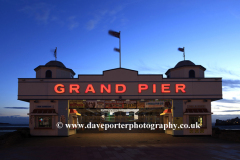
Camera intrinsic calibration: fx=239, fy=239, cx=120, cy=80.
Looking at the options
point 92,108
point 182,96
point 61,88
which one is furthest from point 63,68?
point 182,96

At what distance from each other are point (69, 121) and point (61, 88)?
4702mm

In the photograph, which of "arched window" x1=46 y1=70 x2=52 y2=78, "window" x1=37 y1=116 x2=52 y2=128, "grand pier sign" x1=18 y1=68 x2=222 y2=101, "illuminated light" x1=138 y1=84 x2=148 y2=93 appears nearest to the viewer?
"grand pier sign" x1=18 y1=68 x2=222 y2=101

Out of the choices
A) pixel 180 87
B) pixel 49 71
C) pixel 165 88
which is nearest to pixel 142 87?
pixel 165 88

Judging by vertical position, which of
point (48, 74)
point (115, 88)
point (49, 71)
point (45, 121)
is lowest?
point (45, 121)

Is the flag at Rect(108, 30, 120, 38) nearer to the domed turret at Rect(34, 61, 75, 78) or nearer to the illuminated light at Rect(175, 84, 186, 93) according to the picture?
the domed turret at Rect(34, 61, 75, 78)

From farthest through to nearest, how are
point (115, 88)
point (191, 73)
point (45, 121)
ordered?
point (191, 73), point (45, 121), point (115, 88)

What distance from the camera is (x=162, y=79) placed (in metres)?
28.6

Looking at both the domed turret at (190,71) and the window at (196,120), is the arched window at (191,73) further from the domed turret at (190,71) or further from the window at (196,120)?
the window at (196,120)

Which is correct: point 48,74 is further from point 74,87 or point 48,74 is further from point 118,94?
point 118,94

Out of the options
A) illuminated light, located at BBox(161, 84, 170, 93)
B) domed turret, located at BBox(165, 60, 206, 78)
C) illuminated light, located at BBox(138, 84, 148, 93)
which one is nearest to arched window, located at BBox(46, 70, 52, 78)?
illuminated light, located at BBox(138, 84, 148, 93)

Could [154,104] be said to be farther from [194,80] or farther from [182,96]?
[194,80]

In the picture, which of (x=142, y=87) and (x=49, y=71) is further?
(x=49, y=71)

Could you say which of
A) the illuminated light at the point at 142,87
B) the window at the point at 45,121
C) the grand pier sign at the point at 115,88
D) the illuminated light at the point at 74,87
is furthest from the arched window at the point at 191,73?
the window at the point at 45,121

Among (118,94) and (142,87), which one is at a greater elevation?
(142,87)
